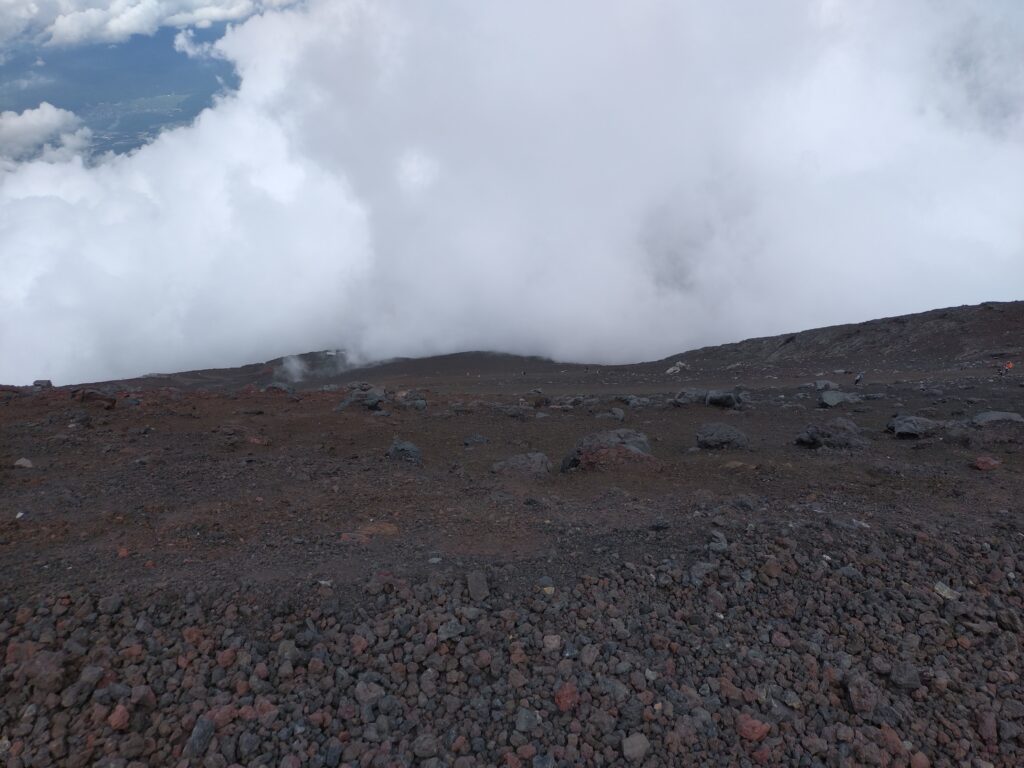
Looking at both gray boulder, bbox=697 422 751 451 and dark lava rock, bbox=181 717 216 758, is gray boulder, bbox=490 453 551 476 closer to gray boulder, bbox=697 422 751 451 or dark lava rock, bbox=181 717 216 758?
gray boulder, bbox=697 422 751 451

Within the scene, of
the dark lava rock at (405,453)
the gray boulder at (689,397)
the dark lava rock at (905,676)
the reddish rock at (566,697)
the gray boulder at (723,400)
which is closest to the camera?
the reddish rock at (566,697)

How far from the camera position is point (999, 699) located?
412cm

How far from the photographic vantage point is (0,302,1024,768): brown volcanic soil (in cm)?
382

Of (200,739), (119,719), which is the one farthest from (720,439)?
(119,719)

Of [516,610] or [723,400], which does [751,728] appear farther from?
[723,400]

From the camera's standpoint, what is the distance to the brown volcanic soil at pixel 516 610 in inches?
150

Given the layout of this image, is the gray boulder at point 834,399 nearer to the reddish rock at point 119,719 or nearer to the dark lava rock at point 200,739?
the dark lava rock at point 200,739

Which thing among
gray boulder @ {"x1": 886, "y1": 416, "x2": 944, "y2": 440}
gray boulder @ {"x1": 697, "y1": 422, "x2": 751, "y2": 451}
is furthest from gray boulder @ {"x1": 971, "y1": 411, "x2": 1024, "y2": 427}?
gray boulder @ {"x1": 697, "y1": 422, "x2": 751, "y2": 451}

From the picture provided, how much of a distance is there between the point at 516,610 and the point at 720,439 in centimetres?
558

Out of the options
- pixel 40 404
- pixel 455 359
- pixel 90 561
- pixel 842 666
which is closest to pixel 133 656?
pixel 90 561

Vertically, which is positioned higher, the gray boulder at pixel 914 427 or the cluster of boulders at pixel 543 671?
the gray boulder at pixel 914 427

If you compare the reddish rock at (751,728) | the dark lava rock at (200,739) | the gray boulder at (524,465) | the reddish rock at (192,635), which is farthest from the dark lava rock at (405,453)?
the reddish rock at (751,728)

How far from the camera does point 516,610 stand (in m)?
4.76

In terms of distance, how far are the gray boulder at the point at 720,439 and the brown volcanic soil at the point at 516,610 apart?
423 mm
